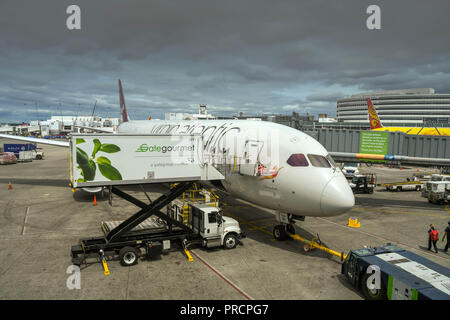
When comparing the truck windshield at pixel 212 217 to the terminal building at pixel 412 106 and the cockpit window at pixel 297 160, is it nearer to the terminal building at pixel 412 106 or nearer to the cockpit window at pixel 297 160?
the cockpit window at pixel 297 160

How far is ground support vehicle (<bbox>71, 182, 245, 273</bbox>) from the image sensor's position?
1463 centimetres

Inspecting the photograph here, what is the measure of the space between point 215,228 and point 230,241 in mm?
1129

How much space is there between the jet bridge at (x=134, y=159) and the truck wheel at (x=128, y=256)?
3148 mm

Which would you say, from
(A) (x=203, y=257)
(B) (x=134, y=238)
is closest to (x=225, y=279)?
(A) (x=203, y=257)

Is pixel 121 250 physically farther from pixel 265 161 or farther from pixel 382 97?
pixel 382 97

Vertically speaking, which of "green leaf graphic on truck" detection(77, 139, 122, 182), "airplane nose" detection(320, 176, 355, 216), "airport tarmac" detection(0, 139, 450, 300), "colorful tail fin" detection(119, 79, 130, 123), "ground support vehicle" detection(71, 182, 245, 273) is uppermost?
"colorful tail fin" detection(119, 79, 130, 123)

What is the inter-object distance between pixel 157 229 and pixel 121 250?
10.7 ft

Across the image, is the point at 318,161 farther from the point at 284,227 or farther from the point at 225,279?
the point at 225,279

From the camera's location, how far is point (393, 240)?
18859 millimetres

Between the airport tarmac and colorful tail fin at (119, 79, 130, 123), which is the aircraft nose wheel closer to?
the airport tarmac

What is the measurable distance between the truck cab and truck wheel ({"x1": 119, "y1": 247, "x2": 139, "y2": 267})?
3520mm

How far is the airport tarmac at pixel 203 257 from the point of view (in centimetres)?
1216

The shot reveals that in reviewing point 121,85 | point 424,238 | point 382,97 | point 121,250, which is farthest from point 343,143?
point 382,97

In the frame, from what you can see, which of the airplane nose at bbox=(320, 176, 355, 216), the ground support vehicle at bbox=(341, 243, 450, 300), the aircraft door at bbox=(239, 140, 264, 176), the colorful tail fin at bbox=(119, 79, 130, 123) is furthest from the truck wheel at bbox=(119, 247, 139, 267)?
the colorful tail fin at bbox=(119, 79, 130, 123)
